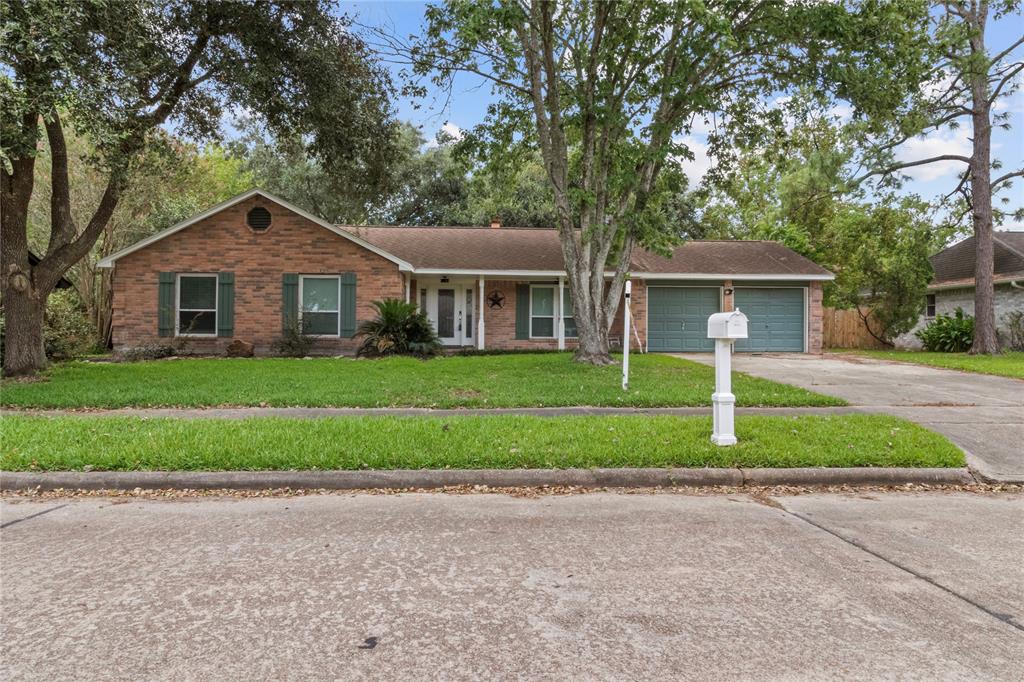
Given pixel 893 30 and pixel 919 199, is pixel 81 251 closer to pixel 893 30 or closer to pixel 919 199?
pixel 893 30

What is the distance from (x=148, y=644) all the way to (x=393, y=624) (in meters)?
1.03

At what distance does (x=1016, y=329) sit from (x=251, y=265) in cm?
2473

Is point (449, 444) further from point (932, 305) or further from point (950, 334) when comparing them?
point (932, 305)

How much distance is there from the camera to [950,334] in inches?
817

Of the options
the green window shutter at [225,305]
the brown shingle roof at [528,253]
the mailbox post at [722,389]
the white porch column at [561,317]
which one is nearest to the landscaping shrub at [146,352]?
the green window shutter at [225,305]

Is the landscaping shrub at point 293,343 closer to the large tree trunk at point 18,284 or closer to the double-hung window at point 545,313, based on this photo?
the large tree trunk at point 18,284

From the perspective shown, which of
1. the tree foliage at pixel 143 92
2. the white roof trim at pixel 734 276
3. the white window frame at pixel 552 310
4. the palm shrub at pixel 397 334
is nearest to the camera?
the tree foliage at pixel 143 92

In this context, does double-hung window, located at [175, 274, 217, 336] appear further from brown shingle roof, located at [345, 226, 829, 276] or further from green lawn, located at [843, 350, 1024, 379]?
green lawn, located at [843, 350, 1024, 379]

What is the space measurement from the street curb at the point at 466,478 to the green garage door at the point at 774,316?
15.0 metres

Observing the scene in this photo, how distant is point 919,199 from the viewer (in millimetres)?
20828

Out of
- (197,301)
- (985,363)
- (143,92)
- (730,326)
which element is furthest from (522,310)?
(730,326)

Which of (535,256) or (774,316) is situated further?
(774,316)

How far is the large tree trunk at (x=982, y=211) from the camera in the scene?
1855 cm

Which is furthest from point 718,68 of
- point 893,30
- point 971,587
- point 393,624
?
point 393,624
